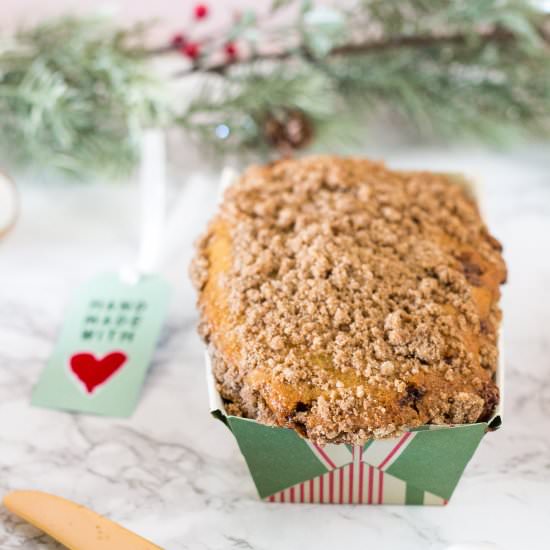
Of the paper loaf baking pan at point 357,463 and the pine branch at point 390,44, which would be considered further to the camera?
the pine branch at point 390,44

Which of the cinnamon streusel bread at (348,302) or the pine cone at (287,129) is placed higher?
the pine cone at (287,129)

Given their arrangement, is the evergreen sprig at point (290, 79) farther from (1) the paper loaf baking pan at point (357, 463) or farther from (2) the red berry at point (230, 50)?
(1) the paper loaf baking pan at point (357, 463)

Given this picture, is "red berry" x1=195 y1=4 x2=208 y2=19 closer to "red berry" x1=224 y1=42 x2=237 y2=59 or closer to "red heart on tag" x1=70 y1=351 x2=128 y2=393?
"red berry" x1=224 y1=42 x2=237 y2=59

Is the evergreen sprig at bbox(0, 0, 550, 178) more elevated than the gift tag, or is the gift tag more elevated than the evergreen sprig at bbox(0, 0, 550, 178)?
the evergreen sprig at bbox(0, 0, 550, 178)

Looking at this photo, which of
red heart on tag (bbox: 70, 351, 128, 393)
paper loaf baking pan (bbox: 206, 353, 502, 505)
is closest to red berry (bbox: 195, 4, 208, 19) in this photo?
red heart on tag (bbox: 70, 351, 128, 393)

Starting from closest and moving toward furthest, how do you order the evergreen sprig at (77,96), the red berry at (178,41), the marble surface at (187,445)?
the marble surface at (187,445) → the evergreen sprig at (77,96) → the red berry at (178,41)

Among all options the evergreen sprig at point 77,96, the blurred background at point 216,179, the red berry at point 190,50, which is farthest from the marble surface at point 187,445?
the red berry at point 190,50

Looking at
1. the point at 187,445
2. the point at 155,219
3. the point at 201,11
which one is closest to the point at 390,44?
the point at 201,11
